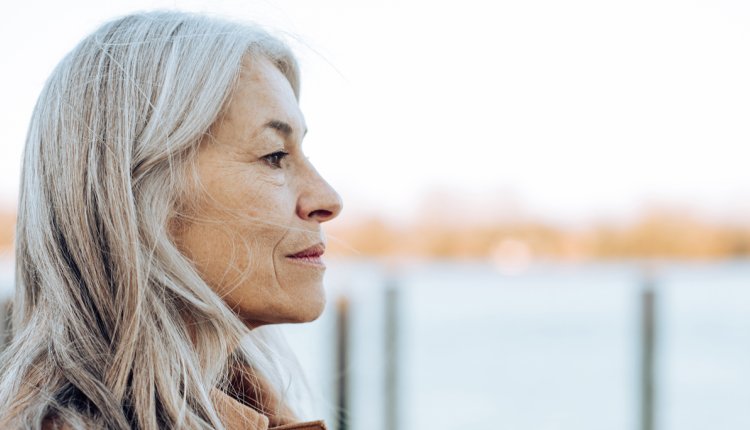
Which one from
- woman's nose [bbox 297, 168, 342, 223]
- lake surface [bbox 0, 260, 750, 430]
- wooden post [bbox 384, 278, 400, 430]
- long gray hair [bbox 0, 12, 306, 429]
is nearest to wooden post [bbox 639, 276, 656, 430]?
lake surface [bbox 0, 260, 750, 430]

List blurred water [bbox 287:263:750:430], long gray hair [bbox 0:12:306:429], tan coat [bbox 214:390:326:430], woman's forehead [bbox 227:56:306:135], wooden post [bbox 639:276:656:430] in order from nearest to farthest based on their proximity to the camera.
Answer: long gray hair [bbox 0:12:306:429]
tan coat [bbox 214:390:326:430]
woman's forehead [bbox 227:56:306:135]
wooden post [bbox 639:276:656:430]
blurred water [bbox 287:263:750:430]

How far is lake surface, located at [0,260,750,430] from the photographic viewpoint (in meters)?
5.92

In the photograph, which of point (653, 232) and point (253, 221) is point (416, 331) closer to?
point (253, 221)

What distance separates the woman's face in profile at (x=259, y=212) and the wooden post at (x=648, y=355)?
4.35 metres

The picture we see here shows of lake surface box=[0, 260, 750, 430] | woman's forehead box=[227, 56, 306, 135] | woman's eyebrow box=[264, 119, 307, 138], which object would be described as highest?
woman's forehead box=[227, 56, 306, 135]

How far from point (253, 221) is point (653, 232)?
77.0 ft

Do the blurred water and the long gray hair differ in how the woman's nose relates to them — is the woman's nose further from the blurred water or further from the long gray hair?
the blurred water

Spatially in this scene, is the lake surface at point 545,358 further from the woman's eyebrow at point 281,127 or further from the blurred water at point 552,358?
the woman's eyebrow at point 281,127

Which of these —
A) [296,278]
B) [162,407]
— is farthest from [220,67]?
[162,407]

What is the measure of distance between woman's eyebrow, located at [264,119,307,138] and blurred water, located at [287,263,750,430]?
2.30ft

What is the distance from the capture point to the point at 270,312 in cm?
156

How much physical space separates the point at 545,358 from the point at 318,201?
863cm

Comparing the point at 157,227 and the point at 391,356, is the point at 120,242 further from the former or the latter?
the point at 391,356

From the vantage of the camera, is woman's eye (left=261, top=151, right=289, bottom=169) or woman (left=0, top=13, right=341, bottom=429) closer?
woman (left=0, top=13, right=341, bottom=429)
